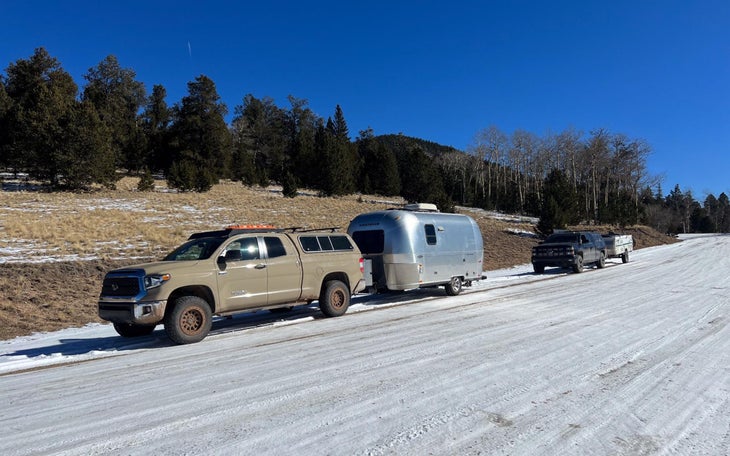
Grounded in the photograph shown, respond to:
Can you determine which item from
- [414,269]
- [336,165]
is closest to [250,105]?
[336,165]

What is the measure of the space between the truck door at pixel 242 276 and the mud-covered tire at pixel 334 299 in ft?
5.20

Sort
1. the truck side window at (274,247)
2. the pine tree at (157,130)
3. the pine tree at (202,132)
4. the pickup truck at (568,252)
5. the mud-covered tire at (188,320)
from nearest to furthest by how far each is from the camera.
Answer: the mud-covered tire at (188,320), the truck side window at (274,247), the pickup truck at (568,252), the pine tree at (202,132), the pine tree at (157,130)

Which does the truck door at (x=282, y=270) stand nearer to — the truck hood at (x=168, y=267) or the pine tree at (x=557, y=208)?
the truck hood at (x=168, y=267)

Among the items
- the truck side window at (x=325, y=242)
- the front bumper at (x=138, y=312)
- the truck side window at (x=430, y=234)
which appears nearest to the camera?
the front bumper at (x=138, y=312)


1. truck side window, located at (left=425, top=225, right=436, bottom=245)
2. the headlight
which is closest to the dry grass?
the headlight

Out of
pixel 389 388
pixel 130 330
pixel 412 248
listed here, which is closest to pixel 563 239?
pixel 412 248

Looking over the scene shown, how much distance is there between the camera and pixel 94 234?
21.0 meters

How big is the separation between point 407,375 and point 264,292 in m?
4.57

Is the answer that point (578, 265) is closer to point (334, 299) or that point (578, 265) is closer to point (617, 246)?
point (617, 246)

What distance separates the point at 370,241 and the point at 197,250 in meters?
5.24

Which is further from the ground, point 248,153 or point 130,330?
point 248,153

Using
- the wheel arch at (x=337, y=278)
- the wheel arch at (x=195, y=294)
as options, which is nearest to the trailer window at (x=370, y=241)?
the wheel arch at (x=337, y=278)

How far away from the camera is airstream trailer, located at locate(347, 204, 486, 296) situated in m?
12.8

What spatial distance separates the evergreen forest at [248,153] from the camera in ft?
126
